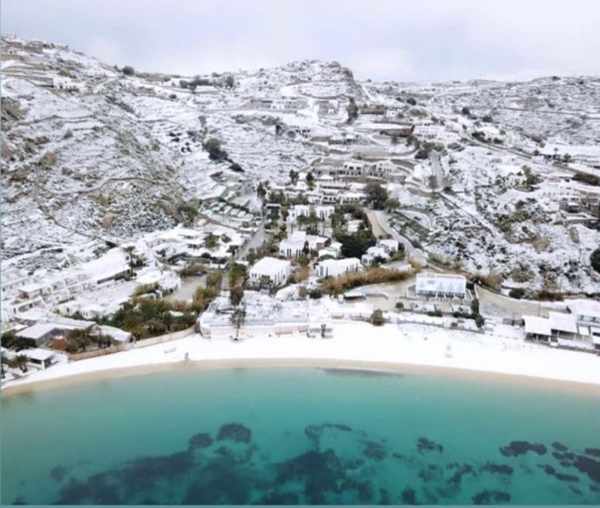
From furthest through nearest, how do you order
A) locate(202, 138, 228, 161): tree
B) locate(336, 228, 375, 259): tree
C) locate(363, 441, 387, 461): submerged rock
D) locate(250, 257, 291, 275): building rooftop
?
locate(202, 138, 228, 161): tree
locate(336, 228, 375, 259): tree
locate(250, 257, 291, 275): building rooftop
locate(363, 441, 387, 461): submerged rock

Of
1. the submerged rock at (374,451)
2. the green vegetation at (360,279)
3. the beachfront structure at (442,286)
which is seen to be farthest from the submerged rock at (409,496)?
the beachfront structure at (442,286)

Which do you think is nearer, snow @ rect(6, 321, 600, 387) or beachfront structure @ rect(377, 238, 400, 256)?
snow @ rect(6, 321, 600, 387)

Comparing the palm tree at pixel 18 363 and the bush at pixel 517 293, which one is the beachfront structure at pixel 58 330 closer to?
the palm tree at pixel 18 363

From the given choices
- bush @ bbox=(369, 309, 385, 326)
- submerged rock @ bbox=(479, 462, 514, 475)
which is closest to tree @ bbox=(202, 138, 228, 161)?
bush @ bbox=(369, 309, 385, 326)

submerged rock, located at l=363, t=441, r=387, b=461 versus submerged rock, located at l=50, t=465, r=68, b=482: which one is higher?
submerged rock, located at l=363, t=441, r=387, b=461

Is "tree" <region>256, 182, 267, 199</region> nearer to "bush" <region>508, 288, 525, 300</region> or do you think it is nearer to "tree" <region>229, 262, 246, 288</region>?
"tree" <region>229, 262, 246, 288</region>

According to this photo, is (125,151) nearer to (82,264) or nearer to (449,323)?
(82,264)
